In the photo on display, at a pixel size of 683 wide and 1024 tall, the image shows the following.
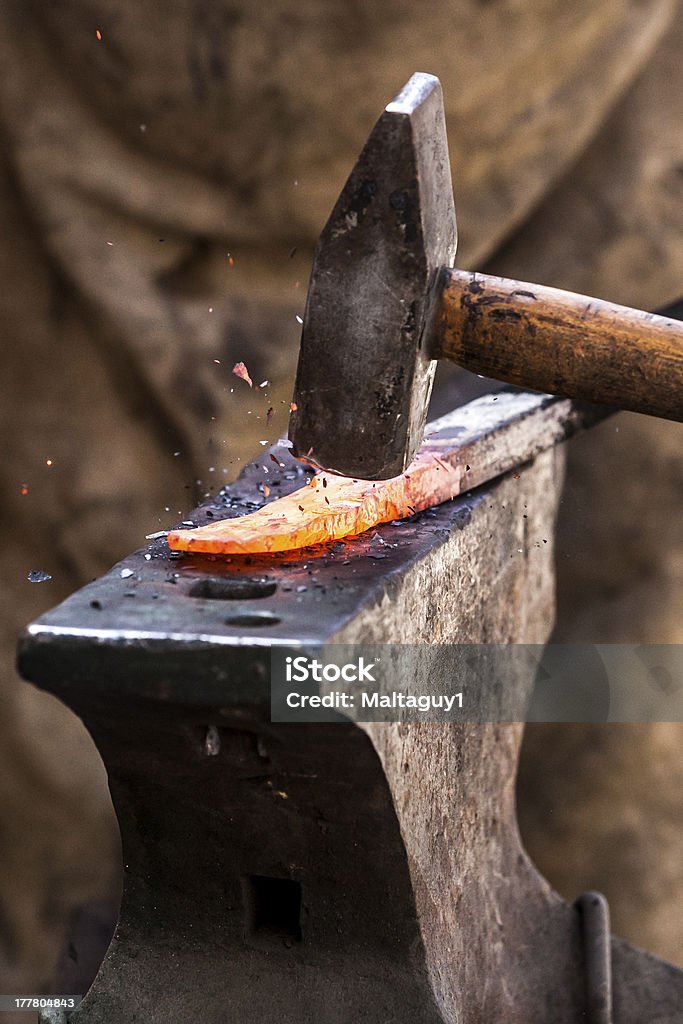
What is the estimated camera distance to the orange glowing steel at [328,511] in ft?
4.60

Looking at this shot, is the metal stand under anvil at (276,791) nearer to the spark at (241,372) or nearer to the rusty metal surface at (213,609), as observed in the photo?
the rusty metal surface at (213,609)

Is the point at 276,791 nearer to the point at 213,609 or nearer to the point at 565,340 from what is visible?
the point at 213,609

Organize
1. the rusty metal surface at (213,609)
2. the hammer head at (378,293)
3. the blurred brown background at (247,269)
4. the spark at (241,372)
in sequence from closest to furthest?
the rusty metal surface at (213,609) → the hammer head at (378,293) → the blurred brown background at (247,269) → the spark at (241,372)

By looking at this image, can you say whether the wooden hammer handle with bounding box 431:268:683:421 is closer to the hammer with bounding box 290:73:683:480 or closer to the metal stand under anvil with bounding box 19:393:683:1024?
the hammer with bounding box 290:73:683:480

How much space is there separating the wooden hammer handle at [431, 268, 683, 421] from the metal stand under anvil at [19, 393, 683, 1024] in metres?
0.26

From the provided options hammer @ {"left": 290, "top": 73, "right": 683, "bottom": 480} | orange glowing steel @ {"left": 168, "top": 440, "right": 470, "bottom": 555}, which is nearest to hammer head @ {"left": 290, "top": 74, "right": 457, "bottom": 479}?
hammer @ {"left": 290, "top": 73, "right": 683, "bottom": 480}

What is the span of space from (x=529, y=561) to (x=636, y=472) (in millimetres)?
803

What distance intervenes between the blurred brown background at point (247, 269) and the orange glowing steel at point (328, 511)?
1020mm

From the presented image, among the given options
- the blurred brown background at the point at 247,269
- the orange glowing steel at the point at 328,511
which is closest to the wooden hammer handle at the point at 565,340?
the orange glowing steel at the point at 328,511

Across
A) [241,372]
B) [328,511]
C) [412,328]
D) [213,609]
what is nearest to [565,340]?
[412,328]

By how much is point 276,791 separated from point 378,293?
0.58 meters

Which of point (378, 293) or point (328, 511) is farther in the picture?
point (328, 511)

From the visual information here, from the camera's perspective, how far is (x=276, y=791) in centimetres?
135

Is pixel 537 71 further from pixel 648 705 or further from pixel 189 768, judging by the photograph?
pixel 189 768
